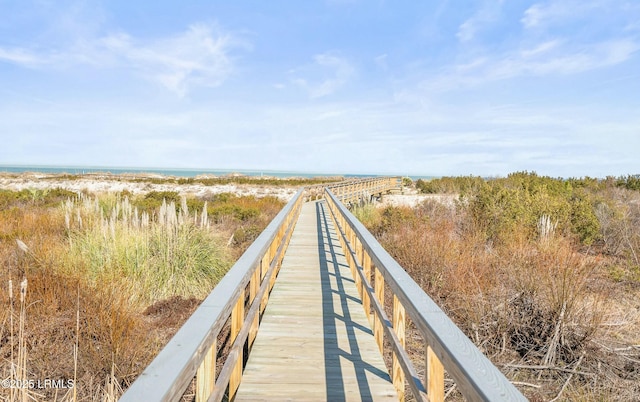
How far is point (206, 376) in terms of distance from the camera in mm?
2092

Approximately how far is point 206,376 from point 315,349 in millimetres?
1948

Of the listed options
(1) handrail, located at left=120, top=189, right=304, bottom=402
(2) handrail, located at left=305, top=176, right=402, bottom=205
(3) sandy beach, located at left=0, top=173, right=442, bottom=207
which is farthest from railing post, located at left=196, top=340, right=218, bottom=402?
(3) sandy beach, located at left=0, top=173, right=442, bottom=207

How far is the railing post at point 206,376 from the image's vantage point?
2.05 meters

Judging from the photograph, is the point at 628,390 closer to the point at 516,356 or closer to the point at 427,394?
the point at 516,356

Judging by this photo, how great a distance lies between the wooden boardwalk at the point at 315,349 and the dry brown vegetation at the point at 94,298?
4.25 feet

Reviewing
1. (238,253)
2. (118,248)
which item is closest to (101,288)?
(118,248)

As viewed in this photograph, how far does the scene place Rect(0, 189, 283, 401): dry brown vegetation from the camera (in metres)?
3.87

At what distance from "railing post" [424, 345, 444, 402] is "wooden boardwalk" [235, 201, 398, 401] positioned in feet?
3.78

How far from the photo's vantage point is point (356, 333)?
4320 mm

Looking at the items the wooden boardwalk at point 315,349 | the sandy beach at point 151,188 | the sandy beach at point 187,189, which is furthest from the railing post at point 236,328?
the sandy beach at point 151,188

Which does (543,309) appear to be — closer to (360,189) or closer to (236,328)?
(236,328)

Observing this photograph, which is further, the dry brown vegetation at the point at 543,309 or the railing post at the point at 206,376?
the dry brown vegetation at the point at 543,309

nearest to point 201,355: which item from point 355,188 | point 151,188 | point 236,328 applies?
point 236,328

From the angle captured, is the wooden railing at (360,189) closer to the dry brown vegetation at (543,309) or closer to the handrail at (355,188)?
the handrail at (355,188)
